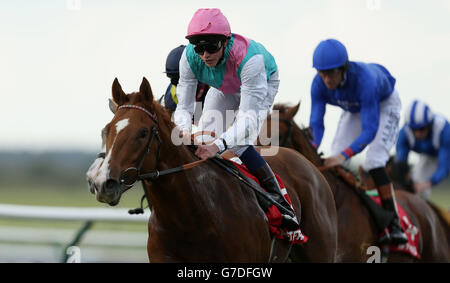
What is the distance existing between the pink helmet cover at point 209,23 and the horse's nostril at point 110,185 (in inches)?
41.9

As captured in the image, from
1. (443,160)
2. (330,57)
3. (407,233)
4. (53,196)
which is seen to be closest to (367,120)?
(330,57)

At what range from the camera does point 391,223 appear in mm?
6008


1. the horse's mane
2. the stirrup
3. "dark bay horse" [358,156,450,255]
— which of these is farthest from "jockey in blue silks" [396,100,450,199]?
the horse's mane

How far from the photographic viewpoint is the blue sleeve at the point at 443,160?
734cm

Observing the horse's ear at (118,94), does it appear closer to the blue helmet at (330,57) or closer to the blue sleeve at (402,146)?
the blue helmet at (330,57)

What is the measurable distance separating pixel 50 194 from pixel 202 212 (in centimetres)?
2181

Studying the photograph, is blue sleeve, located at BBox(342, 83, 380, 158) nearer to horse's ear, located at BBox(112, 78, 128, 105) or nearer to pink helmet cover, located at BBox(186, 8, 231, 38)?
pink helmet cover, located at BBox(186, 8, 231, 38)

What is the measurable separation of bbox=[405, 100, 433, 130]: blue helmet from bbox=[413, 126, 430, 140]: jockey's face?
6 centimetres

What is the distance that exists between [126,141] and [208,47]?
86 centimetres

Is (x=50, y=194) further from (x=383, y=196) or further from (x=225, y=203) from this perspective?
(x=225, y=203)

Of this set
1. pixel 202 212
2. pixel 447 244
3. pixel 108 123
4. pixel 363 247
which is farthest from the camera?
pixel 447 244

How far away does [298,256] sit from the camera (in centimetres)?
470

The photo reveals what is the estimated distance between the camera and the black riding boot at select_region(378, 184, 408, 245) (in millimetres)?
5930
